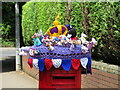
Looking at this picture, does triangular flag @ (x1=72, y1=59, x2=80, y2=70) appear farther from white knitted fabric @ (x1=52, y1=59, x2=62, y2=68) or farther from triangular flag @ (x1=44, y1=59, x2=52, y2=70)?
triangular flag @ (x1=44, y1=59, x2=52, y2=70)

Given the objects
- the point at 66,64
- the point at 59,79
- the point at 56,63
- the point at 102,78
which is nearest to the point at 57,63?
the point at 56,63

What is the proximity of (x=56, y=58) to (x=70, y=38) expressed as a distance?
35 cm

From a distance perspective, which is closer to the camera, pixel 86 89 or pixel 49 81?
pixel 49 81

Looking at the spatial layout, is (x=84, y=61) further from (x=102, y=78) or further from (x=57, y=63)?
(x=102, y=78)

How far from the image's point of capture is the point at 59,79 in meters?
2.56

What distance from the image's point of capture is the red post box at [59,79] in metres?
2.52

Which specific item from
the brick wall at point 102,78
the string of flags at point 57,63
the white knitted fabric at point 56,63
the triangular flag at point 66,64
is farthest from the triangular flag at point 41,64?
the brick wall at point 102,78

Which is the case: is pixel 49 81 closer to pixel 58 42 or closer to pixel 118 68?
pixel 58 42

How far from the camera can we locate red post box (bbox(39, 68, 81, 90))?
252cm

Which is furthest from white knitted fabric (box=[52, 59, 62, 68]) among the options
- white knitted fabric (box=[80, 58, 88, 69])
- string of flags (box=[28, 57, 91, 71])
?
white knitted fabric (box=[80, 58, 88, 69])

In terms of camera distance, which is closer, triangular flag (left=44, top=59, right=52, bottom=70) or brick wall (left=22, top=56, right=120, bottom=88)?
triangular flag (left=44, top=59, right=52, bottom=70)

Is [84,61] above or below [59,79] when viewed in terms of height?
above

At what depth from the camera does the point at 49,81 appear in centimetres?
252

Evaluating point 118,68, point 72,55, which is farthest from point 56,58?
point 118,68
